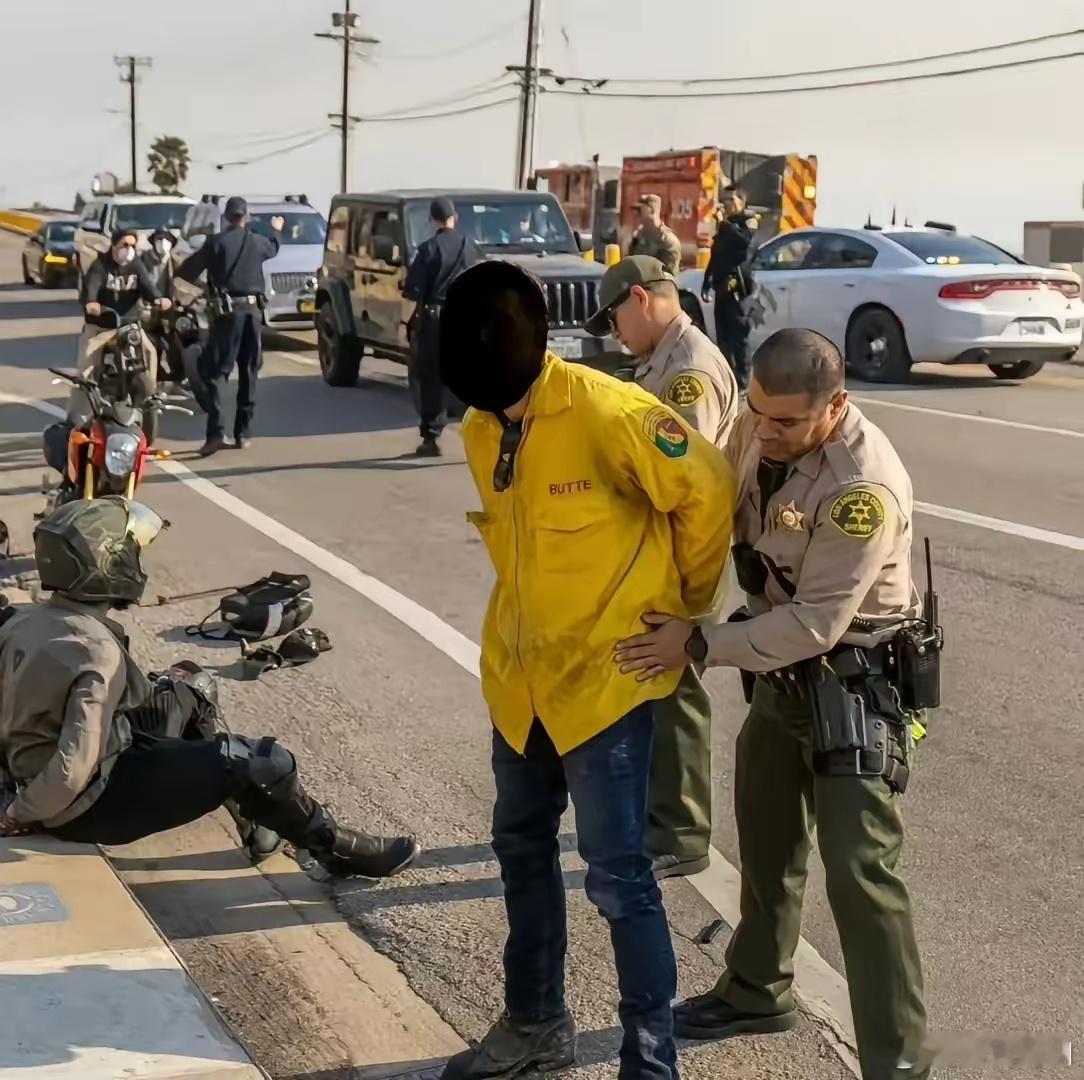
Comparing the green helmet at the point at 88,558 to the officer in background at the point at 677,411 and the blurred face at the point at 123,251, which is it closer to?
the officer in background at the point at 677,411

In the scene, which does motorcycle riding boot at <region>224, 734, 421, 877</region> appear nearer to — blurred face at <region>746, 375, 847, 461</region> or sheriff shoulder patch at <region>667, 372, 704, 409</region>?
sheriff shoulder patch at <region>667, 372, 704, 409</region>

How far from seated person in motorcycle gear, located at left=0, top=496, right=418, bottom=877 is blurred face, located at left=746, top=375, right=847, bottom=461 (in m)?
1.80

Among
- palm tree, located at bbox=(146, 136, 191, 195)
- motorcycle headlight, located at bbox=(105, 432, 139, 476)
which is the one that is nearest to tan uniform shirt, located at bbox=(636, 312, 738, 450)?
motorcycle headlight, located at bbox=(105, 432, 139, 476)

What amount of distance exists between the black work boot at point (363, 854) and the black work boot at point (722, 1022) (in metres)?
1.15

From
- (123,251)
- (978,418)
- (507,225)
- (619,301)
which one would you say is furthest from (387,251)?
(619,301)

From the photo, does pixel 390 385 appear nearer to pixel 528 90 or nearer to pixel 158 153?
pixel 528 90

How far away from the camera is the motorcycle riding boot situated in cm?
427

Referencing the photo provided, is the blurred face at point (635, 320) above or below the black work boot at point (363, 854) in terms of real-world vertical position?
above

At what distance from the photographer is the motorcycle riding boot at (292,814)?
4266 mm

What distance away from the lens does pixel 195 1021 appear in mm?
3559

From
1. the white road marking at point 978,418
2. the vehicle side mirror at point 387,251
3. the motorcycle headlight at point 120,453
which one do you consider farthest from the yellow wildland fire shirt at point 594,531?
the vehicle side mirror at point 387,251

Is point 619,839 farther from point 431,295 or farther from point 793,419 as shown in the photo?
point 431,295

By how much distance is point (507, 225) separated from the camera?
15.0 metres

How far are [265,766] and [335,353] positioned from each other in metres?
12.0
